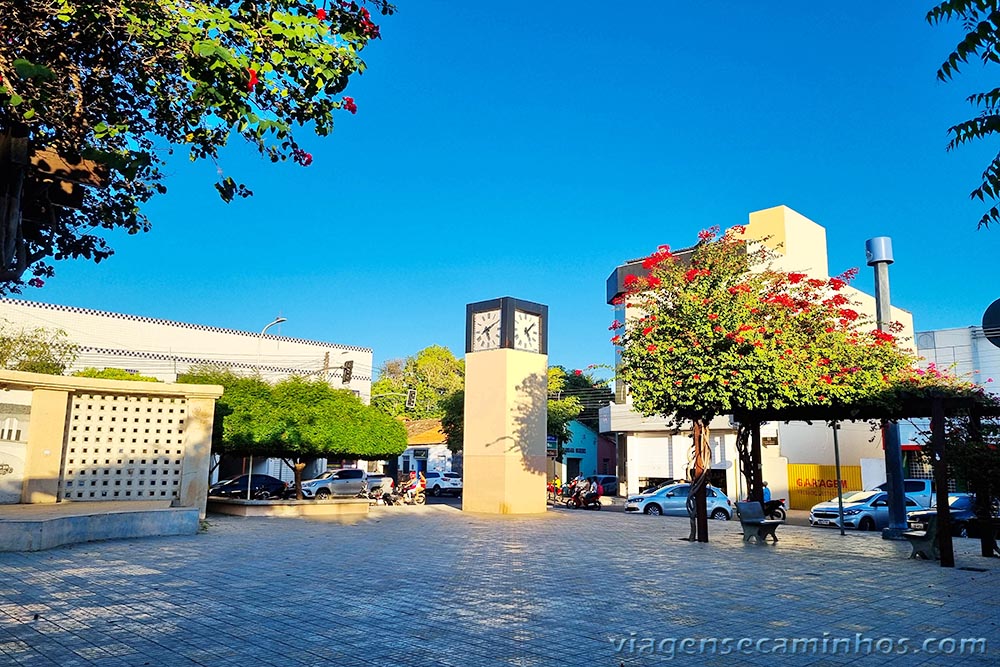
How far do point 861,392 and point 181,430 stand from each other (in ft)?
45.3

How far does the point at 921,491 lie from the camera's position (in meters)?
23.8

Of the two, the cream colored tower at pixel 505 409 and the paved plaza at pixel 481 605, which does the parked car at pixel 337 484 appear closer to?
the cream colored tower at pixel 505 409

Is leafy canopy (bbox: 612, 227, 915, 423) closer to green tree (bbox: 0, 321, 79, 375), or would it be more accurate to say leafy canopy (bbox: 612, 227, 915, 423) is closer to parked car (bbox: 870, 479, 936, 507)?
parked car (bbox: 870, 479, 936, 507)

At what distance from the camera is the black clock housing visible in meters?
23.5

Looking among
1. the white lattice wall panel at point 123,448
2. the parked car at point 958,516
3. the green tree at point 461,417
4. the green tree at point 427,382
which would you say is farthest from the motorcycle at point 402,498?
the green tree at point 427,382

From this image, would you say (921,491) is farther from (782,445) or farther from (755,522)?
(755,522)

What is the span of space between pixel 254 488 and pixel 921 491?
81.4 ft

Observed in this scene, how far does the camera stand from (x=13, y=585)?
8242 mm

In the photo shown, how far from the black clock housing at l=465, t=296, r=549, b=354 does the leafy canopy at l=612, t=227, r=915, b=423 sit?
8609 mm

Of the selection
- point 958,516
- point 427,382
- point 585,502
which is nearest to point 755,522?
point 958,516

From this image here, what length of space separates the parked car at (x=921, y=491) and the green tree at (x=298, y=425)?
16107mm

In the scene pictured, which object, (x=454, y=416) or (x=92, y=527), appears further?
(x=454, y=416)

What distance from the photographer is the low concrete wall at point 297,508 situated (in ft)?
67.9

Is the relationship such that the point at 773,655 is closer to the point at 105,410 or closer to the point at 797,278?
the point at 797,278
